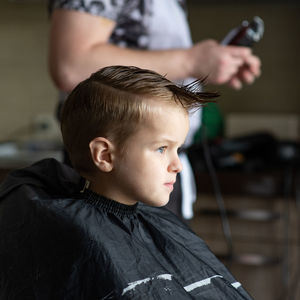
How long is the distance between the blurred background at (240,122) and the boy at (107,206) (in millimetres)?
2019

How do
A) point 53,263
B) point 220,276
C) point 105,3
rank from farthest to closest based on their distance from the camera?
1. point 105,3
2. point 220,276
3. point 53,263

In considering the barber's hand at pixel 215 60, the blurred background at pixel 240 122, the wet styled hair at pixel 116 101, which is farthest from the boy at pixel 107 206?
the blurred background at pixel 240 122

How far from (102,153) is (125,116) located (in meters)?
0.08

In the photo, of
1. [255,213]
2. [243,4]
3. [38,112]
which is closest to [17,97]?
[38,112]

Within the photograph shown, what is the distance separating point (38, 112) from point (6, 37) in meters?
0.56

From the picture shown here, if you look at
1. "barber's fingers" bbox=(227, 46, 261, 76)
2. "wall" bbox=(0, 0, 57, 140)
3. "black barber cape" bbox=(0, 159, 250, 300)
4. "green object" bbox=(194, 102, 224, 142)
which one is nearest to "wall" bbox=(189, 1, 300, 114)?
"green object" bbox=(194, 102, 224, 142)

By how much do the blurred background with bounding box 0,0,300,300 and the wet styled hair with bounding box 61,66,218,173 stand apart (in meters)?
2.05

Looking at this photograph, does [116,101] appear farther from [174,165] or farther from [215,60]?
[215,60]

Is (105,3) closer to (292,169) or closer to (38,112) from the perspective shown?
(292,169)

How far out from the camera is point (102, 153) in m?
0.98

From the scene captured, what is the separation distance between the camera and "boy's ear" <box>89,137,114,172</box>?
97 centimetres

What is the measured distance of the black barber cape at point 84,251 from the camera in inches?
36.2

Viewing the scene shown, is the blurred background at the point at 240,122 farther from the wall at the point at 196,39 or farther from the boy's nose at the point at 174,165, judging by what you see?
the boy's nose at the point at 174,165

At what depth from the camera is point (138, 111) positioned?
0.96 meters
